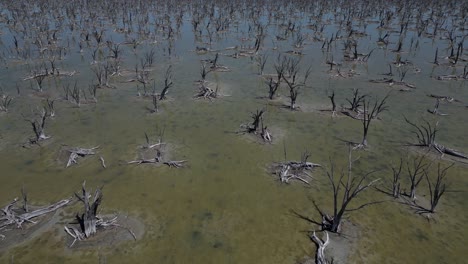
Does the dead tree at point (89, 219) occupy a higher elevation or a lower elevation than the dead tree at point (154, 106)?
lower

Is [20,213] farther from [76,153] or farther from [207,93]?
[207,93]

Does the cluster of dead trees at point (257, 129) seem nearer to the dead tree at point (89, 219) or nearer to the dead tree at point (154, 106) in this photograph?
the dead tree at point (154, 106)

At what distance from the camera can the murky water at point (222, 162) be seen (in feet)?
20.1

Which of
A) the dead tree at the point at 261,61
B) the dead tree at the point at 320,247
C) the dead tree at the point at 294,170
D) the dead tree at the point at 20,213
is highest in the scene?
the dead tree at the point at 261,61

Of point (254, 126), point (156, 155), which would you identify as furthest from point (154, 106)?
point (254, 126)

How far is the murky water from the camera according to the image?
6.11 metres

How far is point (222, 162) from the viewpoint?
8633mm

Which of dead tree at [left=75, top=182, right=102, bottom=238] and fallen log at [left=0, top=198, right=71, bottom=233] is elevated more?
dead tree at [left=75, top=182, right=102, bottom=238]

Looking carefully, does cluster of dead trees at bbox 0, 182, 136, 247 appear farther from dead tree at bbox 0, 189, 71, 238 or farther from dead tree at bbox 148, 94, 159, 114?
dead tree at bbox 148, 94, 159, 114

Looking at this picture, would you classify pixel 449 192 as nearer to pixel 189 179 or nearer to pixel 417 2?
pixel 189 179

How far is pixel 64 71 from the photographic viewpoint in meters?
14.6

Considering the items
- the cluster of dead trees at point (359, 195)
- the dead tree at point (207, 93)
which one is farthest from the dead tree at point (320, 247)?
the dead tree at point (207, 93)

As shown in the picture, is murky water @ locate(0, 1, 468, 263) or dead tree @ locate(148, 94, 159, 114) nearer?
murky water @ locate(0, 1, 468, 263)

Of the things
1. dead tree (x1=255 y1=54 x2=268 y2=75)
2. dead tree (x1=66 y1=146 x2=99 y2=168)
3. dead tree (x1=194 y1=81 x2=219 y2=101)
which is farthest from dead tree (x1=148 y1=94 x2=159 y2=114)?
dead tree (x1=255 y1=54 x2=268 y2=75)
